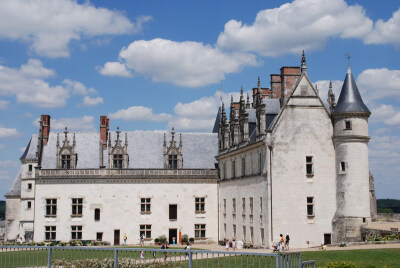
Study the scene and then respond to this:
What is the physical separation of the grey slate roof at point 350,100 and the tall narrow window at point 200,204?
60.1 feet

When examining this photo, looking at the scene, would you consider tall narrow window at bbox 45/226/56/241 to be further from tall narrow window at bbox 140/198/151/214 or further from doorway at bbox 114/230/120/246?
tall narrow window at bbox 140/198/151/214

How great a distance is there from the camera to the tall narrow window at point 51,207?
5109 cm

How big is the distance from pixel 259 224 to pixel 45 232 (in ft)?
71.6

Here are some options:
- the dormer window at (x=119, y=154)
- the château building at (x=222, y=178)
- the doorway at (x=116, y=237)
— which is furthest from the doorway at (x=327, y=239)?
the dormer window at (x=119, y=154)

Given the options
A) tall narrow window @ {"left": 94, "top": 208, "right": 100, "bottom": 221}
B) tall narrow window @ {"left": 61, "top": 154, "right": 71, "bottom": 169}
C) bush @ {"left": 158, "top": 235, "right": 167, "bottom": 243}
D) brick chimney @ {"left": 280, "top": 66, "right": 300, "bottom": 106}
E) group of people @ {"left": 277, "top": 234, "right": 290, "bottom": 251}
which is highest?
brick chimney @ {"left": 280, "top": 66, "right": 300, "bottom": 106}

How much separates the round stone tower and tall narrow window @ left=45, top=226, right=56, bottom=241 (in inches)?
1047

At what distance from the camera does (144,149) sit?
54.8 m

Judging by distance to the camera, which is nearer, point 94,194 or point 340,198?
point 340,198

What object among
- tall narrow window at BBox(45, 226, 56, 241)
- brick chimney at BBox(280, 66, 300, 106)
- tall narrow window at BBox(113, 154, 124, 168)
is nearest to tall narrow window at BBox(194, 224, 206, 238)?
tall narrow window at BBox(113, 154, 124, 168)

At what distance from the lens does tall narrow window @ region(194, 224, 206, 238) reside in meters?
52.1

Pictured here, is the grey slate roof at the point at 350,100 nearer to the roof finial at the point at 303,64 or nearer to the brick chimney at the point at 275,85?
the roof finial at the point at 303,64

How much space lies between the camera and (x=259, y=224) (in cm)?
4059

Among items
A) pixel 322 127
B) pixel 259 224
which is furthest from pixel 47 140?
pixel 322 127

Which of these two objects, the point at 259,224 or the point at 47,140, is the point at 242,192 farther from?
the point at 47,140
